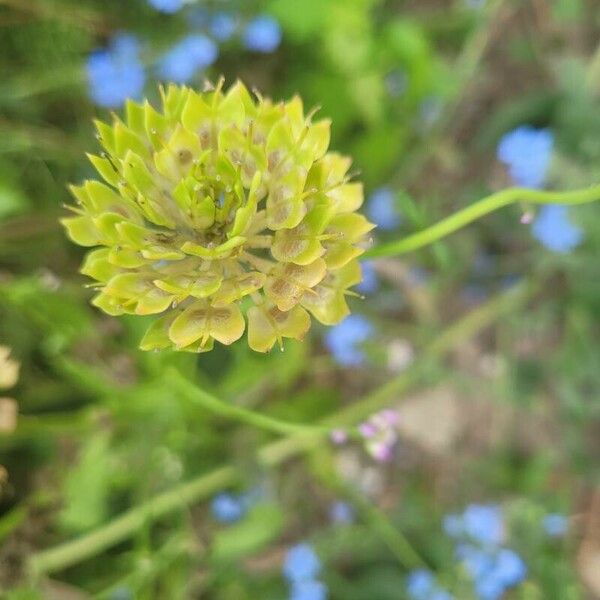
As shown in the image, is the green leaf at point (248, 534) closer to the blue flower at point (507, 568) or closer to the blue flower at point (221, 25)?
the blue flower at point (507, 568)

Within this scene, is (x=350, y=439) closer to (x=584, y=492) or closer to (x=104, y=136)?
(x=584, y=492)

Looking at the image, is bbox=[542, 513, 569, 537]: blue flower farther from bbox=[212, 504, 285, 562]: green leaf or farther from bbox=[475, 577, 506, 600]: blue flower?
bbox=[212, 504, 285, 562]: green leaf

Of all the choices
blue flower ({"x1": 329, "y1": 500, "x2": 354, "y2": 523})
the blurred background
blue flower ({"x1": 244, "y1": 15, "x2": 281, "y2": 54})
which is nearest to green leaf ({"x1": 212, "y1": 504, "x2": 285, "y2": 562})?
the blurred background

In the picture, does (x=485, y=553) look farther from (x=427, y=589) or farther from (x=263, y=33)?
(x=263, y=33)

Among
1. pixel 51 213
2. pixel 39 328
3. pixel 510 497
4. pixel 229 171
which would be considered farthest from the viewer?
pixel 510 497

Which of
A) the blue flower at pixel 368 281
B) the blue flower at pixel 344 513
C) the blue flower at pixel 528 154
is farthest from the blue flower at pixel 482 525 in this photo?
the blue flower at pixel 528 154

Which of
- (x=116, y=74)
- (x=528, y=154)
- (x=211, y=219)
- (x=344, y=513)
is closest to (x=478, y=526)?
(x=344, y=513)

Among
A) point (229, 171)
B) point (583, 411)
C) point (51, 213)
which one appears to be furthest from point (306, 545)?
point (229, 171)
